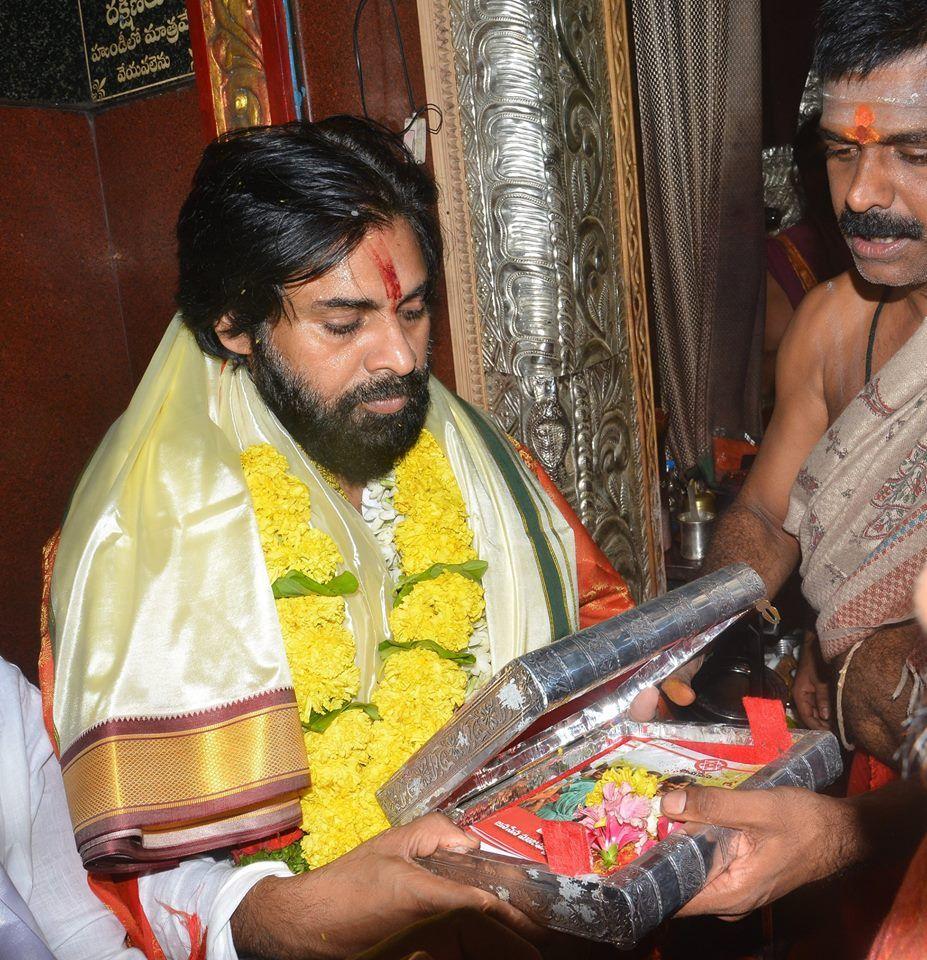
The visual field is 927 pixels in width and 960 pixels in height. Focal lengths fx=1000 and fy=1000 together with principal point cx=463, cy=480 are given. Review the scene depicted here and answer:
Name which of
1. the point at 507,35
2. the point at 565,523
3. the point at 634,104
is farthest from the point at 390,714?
the point at 634,104

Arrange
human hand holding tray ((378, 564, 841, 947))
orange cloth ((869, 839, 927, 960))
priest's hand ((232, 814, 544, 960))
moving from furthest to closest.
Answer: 1. priest's hand ((232, 814, 544, 960))
2. human hand holding tray ((378, 564, 841, 947))
3. orange cloth ((869, 839, 927, 960))

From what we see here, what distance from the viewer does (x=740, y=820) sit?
4.44ft

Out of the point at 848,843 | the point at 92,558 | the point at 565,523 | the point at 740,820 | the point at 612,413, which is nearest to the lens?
the point at 740,820

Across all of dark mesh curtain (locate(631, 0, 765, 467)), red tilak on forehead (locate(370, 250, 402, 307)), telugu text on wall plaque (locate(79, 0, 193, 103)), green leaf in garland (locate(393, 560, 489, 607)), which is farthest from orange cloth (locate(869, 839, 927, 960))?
telugu text on wall plaque (locate(79, 0, 193, 103))

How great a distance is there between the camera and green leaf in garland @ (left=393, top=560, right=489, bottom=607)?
2.05m

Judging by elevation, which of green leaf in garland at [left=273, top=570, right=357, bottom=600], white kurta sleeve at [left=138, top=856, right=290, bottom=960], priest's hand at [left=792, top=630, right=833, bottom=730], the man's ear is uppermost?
→ the man's ear

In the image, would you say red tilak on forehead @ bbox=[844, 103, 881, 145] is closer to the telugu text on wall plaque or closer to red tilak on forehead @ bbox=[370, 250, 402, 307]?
red tilak on forehead @ bbox=[370, 250, 402, 307]

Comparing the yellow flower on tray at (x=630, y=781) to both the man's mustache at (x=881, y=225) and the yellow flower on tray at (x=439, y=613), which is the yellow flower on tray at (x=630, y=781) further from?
the man's mustache at (x=881, y=225)

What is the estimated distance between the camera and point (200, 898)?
1692mm

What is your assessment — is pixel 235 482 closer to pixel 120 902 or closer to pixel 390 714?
pixel 390 714

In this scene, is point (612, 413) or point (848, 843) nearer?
point (848, 843)

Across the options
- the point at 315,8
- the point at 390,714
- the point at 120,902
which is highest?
the point at 315,8

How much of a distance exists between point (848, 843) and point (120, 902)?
1250 millimetres

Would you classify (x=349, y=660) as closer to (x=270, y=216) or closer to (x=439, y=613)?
(x=439, y=613)
